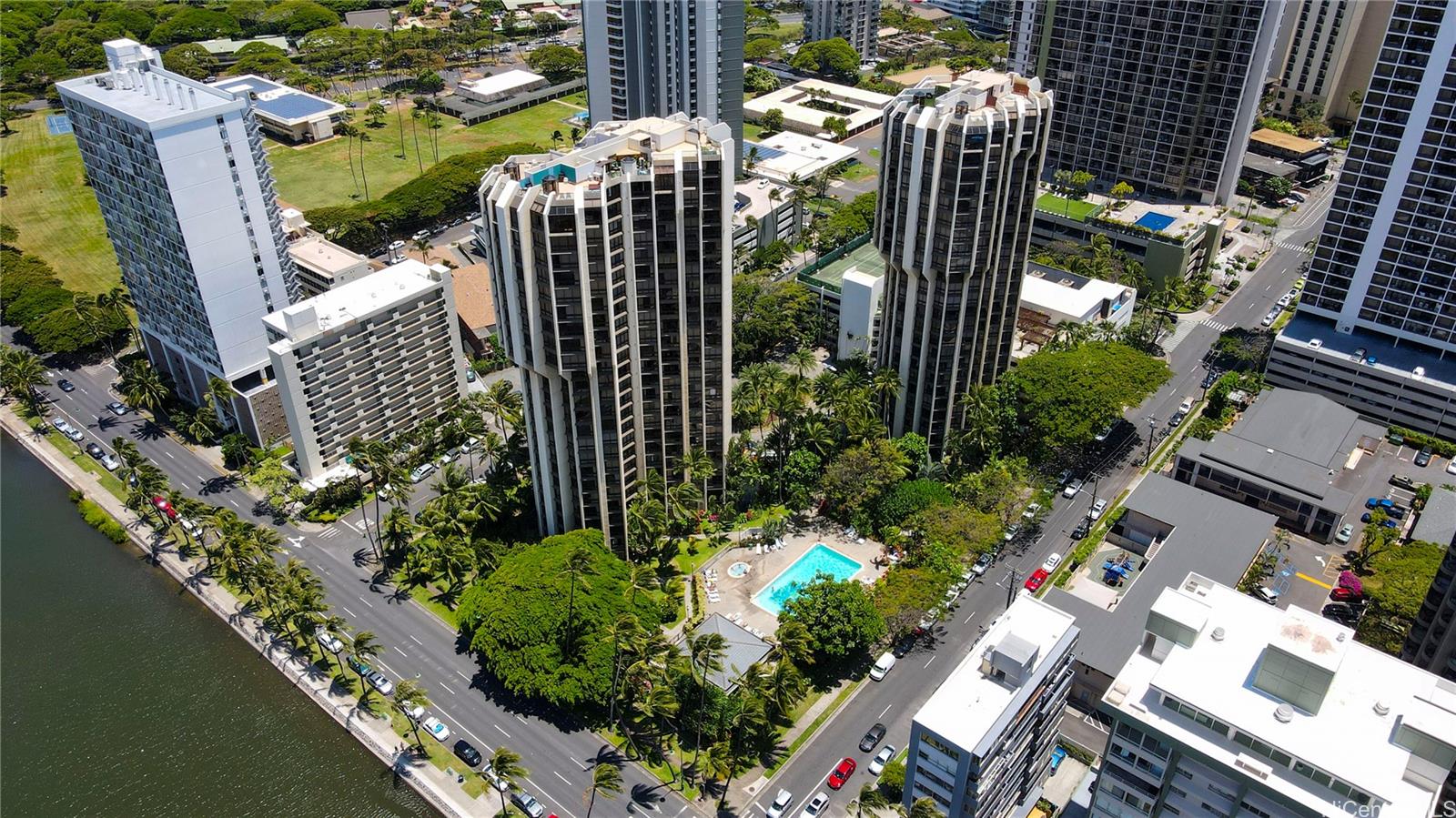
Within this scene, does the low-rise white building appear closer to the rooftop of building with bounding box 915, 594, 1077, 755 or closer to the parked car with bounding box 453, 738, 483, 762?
the parked car with bounding box 453, 738, 483, 762

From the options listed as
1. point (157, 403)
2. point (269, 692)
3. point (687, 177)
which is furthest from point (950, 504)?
point (157, 403)

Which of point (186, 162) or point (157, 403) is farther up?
point (186, 162)

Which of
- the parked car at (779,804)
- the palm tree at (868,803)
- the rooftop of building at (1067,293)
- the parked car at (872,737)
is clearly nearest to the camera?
the palm tree at (868,803)

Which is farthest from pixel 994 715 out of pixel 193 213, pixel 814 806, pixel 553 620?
pixel 193 213

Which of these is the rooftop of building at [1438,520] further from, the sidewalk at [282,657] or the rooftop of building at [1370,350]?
the sidewalk at [282,657]

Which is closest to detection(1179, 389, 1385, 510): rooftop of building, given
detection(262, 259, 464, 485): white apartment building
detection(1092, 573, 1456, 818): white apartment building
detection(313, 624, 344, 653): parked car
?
detection(1092, 573, 1456, 818): white apartment building

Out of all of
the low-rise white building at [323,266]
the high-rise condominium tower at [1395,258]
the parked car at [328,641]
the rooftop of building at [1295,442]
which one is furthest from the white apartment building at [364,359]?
the high-rise condominium tower at [1395,258]

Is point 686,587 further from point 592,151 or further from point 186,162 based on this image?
point 186,162
